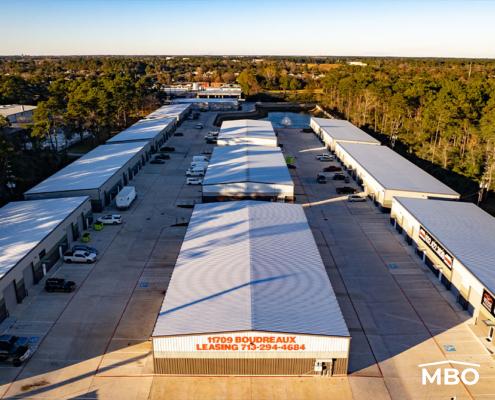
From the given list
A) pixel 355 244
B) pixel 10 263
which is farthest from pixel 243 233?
pixel 10 263

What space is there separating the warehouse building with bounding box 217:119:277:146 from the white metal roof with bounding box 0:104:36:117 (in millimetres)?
34892

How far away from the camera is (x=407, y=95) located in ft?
207

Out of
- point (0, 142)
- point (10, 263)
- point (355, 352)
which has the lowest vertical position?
point (355, 352)

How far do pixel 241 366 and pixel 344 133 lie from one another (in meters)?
51.8

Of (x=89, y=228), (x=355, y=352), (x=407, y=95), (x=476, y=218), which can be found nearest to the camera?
(x=355, y=352)

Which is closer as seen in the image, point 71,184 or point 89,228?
point 89,228

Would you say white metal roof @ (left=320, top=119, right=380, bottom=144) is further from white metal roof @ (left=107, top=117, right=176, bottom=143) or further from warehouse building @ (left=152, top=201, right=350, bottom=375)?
warehouse building @ (left=152, top=201, right=350, bottom=375)

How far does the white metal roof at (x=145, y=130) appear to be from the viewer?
59594 mm

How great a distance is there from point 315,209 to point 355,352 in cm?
2038

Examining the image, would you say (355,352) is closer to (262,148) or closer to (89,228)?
(89,228)

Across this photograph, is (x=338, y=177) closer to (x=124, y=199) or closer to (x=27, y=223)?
(x=124, y=199)

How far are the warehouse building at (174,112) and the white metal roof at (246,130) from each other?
43.6ft

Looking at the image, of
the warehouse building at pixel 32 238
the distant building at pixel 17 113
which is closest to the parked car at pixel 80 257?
the warehouse building at pixel 32 238

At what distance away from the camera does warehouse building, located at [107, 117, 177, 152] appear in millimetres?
59469
